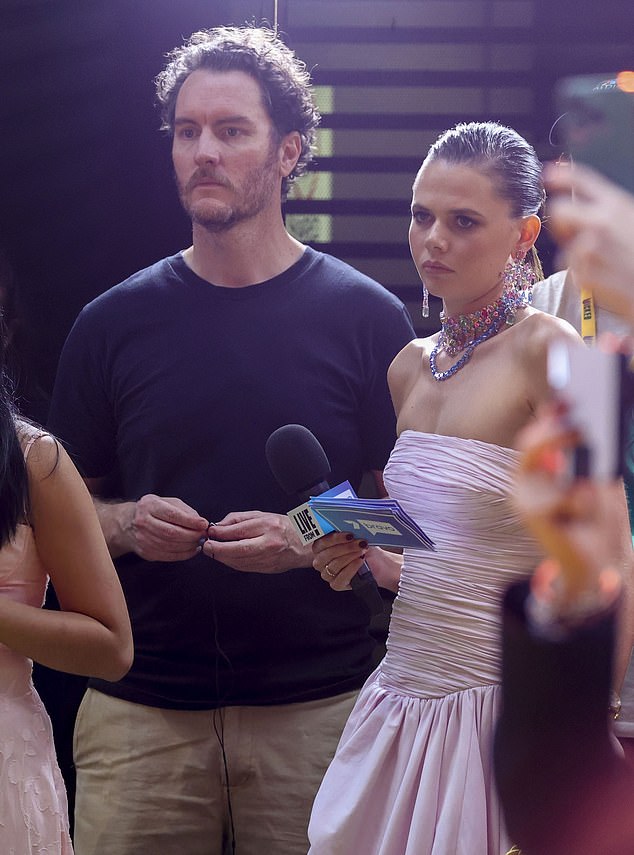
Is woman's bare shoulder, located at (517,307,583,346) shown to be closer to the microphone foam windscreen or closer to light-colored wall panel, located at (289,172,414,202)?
the microphone foam windscreen

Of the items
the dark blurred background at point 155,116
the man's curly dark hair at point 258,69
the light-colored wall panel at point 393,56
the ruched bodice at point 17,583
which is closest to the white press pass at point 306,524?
the ruched bodice at point 17,583

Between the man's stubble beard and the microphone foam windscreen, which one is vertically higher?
the man's stubble beard

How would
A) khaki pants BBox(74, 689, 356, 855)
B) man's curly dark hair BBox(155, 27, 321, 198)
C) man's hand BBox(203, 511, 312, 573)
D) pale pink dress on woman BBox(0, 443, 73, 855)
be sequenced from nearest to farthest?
pale pink dress on woman BBox(0, 443, 73, 855), man's hand BBox(203, 511, 312, 573), khaki pants BBox(74, 689, 356, 855), man's curly dark hair BBox(155, 27, 321, 198)

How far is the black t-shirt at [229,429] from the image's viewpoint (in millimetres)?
2117

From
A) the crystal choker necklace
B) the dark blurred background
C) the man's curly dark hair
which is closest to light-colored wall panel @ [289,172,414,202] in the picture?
the dark blurred background

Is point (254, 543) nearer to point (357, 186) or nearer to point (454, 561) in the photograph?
point (454, 561)

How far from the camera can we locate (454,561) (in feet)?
5.07

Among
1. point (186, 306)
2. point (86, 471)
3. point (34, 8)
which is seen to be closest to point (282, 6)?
point (34, 8)

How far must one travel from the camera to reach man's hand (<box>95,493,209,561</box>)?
1.98m

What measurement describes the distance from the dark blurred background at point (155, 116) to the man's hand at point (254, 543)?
80cm

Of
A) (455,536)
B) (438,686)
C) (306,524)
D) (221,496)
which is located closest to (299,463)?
(306,524)

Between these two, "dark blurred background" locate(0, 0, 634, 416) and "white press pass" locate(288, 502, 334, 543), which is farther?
"dark blurred background" locate(0, 0, 634, 416)

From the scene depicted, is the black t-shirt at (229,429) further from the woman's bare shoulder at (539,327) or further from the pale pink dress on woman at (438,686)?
the woman's bare shoulder at (539,327)

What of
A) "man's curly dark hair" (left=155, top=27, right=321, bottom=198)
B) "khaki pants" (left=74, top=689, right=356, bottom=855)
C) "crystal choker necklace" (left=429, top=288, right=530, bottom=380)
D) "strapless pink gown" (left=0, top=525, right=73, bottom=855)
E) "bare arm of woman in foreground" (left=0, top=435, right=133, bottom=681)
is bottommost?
"khaki pants" (left=74, top=689, right=356, bottom=855)
